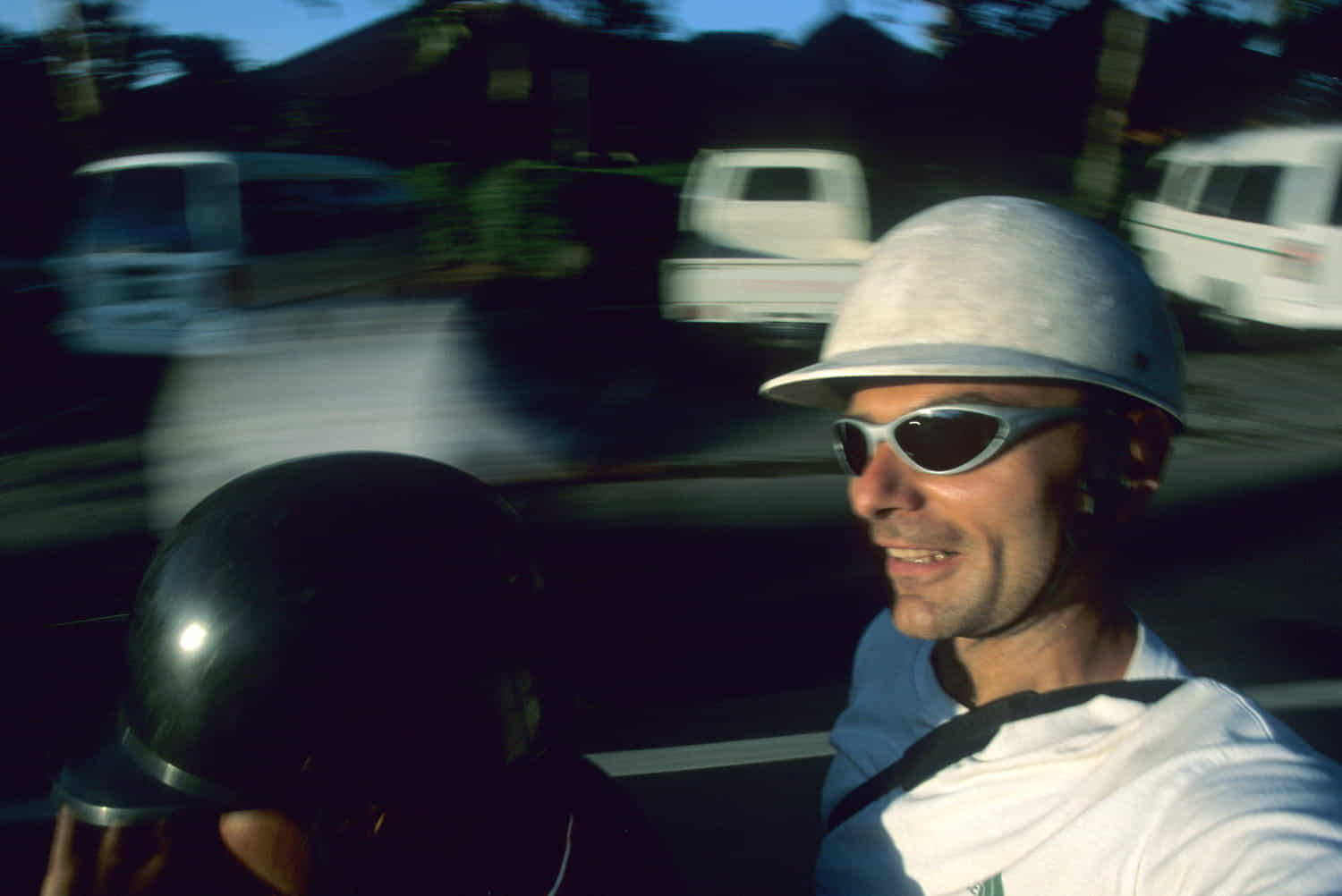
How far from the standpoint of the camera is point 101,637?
4.40 m

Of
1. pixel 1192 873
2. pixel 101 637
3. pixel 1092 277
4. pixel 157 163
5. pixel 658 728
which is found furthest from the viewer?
pixel 157 163

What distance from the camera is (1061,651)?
1.83 meters

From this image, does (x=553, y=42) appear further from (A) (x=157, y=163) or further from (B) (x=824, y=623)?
(B) (x=824, y=623)

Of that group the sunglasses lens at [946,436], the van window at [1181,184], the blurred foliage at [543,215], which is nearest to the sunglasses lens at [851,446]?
the sunglasses lens at [946,436]

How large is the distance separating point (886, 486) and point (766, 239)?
9041 mm

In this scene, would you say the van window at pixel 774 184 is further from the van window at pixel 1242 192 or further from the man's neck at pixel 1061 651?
the man's neck at pixel 1061 651

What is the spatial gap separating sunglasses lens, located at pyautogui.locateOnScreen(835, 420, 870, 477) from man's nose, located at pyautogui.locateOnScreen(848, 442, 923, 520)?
1.5 inches

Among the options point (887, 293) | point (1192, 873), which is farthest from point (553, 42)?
point (1192, 873)

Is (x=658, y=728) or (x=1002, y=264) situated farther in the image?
(x=658, y=728)

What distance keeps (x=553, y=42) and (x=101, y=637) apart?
22.2ft

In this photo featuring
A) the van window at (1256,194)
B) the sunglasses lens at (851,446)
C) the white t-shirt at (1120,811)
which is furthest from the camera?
the van window at (1256,194)

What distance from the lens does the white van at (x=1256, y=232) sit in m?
11.1

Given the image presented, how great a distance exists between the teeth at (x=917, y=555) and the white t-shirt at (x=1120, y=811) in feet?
0.84

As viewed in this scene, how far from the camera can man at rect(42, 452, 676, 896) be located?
1.39 metres
